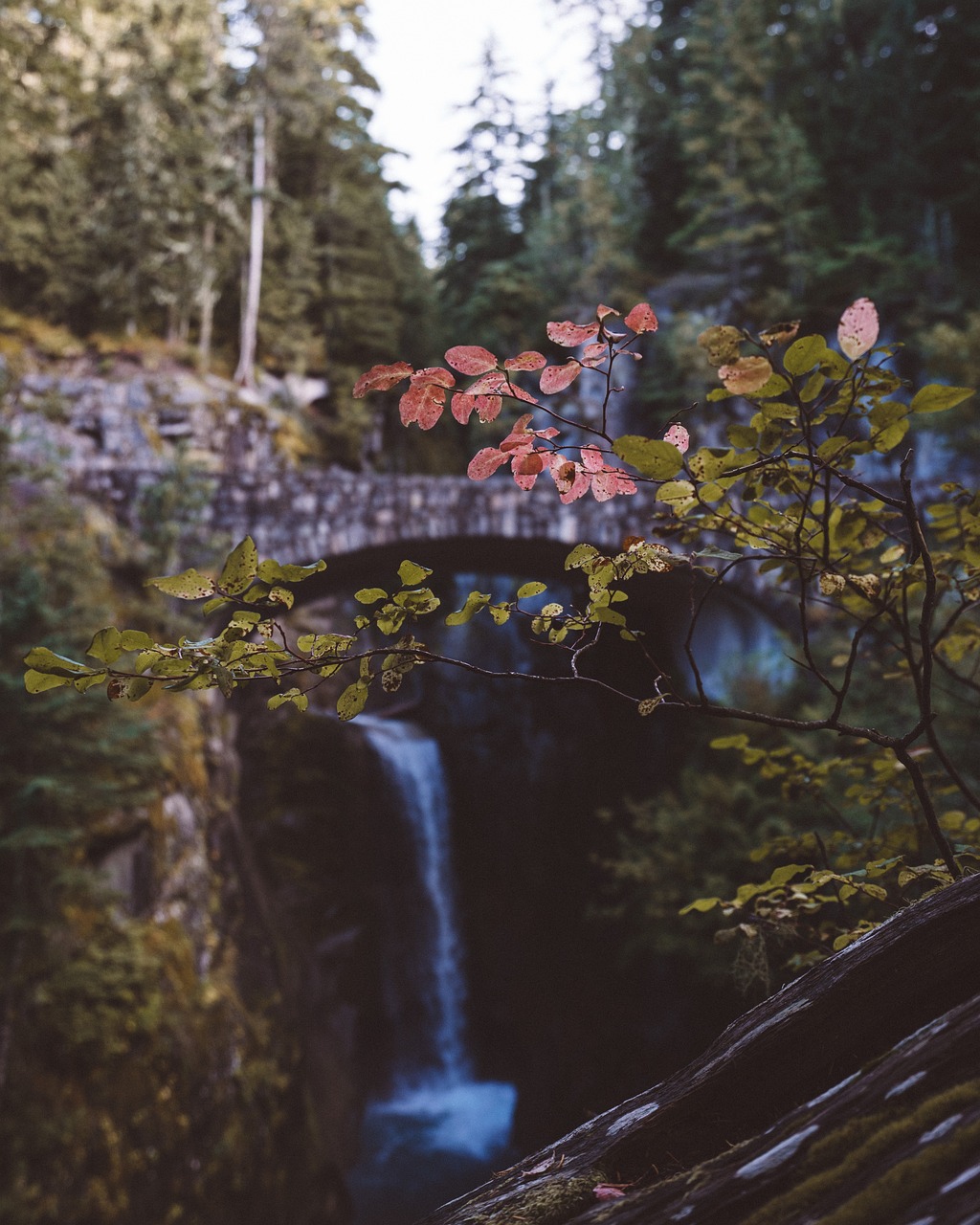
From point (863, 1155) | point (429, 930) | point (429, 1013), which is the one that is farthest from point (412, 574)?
point (429, 1013)

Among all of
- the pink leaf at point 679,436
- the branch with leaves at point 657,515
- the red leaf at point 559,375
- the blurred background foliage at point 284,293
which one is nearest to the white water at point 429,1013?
the blurred background foliage at point 284,293

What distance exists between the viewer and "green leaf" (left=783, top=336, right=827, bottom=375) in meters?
0.96

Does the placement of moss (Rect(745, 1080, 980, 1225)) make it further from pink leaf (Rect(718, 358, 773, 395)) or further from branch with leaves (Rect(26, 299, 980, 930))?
pink leaf (Rect(718, 358, 773, 395))

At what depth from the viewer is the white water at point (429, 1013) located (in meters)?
11.1

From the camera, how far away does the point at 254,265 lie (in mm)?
17078

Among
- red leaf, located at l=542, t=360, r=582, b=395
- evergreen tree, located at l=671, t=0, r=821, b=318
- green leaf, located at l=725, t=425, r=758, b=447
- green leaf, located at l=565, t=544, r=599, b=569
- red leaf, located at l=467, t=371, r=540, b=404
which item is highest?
evergreen tree, located at l=671, t=0, r=821, b=318

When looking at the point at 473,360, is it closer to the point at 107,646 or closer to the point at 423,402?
the point at 423,402

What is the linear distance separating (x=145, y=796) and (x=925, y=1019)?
6.24 meters

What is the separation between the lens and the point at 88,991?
18.5ft

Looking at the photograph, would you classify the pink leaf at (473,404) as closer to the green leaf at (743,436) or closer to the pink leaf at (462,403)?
the pink leaf at (462,403)

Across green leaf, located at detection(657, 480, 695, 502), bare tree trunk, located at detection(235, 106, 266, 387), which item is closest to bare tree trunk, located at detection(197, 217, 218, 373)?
bare tree trunk, located at detection(235, 106, 266, 387)

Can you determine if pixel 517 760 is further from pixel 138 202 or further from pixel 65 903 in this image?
pixel 138 202

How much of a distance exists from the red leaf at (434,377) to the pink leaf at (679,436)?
38 centimetres

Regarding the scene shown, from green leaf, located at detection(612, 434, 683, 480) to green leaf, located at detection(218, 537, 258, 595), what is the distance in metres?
0.54
